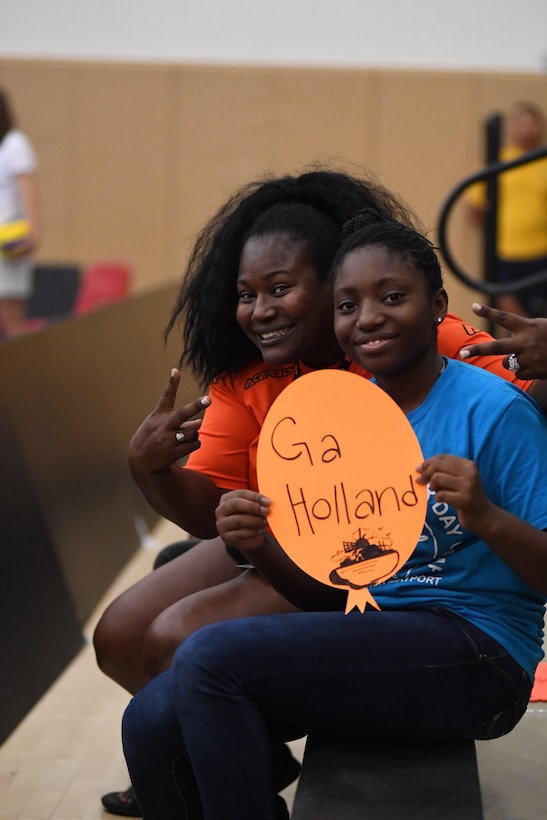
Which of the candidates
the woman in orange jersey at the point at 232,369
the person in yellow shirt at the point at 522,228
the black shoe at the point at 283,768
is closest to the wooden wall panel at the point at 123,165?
the person in yellow shirt at the point at 522,228

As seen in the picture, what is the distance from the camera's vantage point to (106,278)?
8055 millimetres

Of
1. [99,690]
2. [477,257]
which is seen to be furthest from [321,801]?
[477,257]

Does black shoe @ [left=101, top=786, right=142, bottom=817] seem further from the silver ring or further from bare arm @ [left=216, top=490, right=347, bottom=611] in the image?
the silver ring

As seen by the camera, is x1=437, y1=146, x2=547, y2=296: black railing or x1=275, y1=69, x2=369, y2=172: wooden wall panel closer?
x1=437, y1=146, x2=547, y2=296: black railing

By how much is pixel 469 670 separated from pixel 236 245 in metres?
0.97

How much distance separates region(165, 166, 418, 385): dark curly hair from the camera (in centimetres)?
212

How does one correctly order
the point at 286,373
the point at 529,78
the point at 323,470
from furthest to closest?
the point at 529,78
the point at 286,373
the point at 323,470

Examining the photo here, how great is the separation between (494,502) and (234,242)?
808mm

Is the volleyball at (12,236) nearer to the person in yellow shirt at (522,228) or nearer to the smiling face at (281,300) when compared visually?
the person in yellow shirt at (522,228)

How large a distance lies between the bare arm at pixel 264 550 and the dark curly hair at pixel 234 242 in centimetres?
49

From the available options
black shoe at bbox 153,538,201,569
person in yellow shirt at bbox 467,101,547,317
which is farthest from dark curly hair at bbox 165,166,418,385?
person in yellow shirt at bbox 467,101,547,317

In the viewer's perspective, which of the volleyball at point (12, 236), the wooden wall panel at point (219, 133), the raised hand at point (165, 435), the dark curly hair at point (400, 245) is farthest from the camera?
the wooden wall panel at point (219, 133)

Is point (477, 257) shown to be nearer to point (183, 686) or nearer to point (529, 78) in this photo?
point (529, 78)

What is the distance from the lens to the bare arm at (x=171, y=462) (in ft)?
6.00
